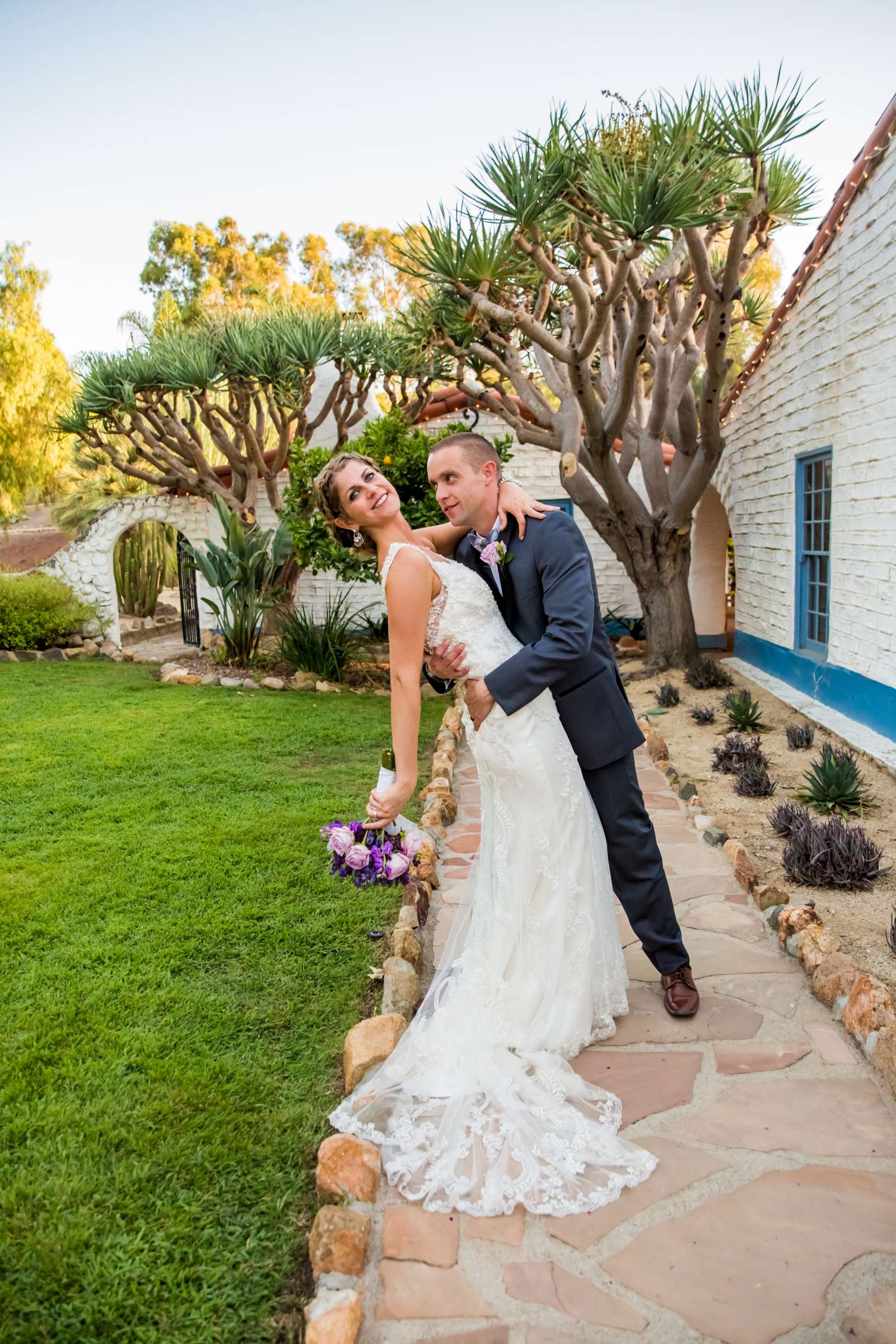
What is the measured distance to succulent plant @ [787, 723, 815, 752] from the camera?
742 centimetres

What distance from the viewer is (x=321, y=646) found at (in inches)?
461

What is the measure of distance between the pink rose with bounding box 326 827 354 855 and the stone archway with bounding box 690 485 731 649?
1202cm

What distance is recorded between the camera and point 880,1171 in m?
2.47

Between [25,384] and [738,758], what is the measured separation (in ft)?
60.6

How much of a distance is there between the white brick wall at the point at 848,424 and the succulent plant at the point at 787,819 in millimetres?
2065

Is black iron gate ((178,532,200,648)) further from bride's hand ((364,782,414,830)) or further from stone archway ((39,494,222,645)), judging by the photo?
bride's hand ((364,782,414,830))

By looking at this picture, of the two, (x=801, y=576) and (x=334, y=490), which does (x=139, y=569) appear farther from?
(x=334, y=490)

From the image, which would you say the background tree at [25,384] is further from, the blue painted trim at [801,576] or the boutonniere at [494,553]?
the boutonniere at [494,553]

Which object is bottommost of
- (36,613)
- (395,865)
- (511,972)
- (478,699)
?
(511,972)

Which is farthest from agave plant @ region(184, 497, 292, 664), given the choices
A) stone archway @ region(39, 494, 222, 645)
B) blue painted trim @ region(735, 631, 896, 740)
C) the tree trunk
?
blue painted trim @ region(735, 631, 896, 740)

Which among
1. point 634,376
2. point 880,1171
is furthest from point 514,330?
point 880,1171

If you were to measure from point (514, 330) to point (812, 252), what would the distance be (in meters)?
4.43

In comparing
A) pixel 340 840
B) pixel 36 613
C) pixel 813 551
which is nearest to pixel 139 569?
pixel 36 613

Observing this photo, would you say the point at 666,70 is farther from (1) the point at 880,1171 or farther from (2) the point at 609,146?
(1) the point at 880,1171
